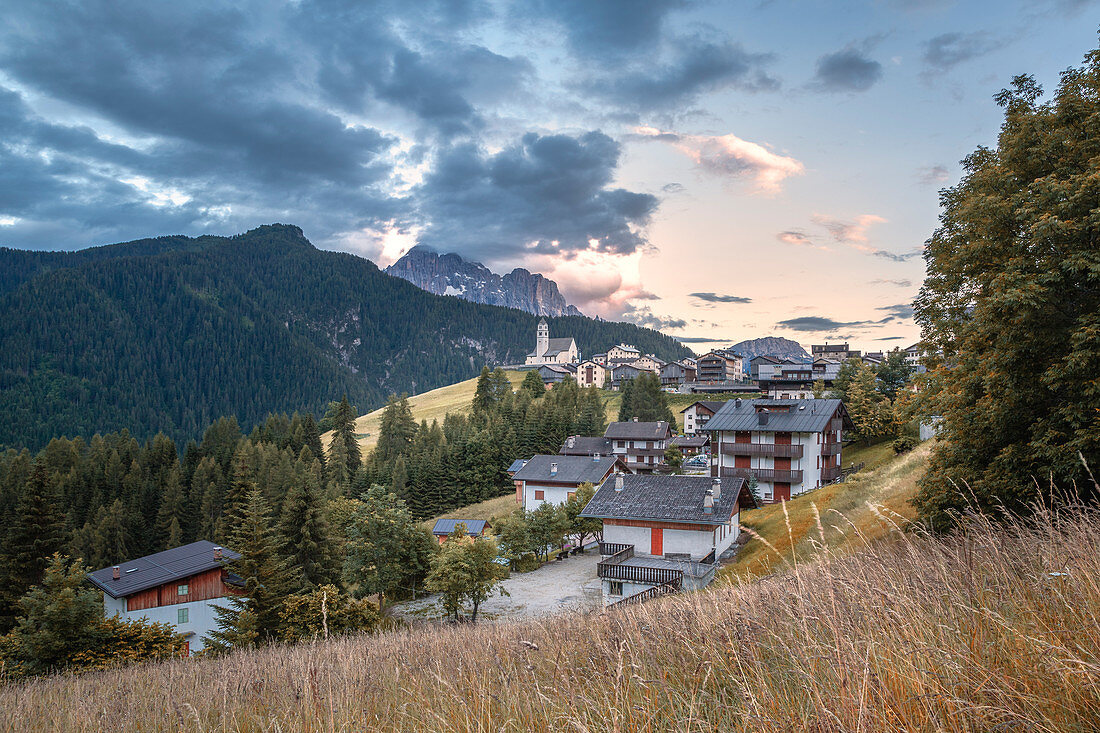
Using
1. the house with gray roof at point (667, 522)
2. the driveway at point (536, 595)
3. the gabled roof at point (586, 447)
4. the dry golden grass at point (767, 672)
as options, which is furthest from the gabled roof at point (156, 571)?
the gabled roof at point (586, 447)

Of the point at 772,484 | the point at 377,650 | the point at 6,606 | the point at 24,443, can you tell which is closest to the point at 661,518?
the point at 772,484

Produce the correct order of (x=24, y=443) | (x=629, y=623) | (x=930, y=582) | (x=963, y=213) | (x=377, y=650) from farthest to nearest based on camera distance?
(x=24, y=443) → (x=963, y=213) → (x=377, y=650) → (x=629, y=623) → (x=930, y=582)

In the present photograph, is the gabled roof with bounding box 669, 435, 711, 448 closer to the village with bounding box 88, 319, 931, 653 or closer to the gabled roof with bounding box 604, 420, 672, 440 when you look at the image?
the gabled roof with bounding box 604, 420, 672, 440

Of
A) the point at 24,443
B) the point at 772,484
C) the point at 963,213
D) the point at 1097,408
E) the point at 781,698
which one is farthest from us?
the point at 24,443

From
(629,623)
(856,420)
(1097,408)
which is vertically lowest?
(856,420)

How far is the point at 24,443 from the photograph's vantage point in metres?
178

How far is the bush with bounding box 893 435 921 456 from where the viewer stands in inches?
1884

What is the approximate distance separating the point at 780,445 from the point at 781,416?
9.11 ft

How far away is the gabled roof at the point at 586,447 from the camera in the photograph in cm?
8081

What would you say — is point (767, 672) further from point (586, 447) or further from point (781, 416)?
point (586, 447)

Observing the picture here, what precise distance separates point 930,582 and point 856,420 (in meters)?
65.3

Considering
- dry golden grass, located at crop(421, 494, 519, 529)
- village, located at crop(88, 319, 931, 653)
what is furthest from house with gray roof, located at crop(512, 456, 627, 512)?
dry golden grass, located at crop(421, 494, 519, 529)

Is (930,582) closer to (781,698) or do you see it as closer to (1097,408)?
(781,698)

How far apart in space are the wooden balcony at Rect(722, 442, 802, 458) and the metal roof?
1355 mm
